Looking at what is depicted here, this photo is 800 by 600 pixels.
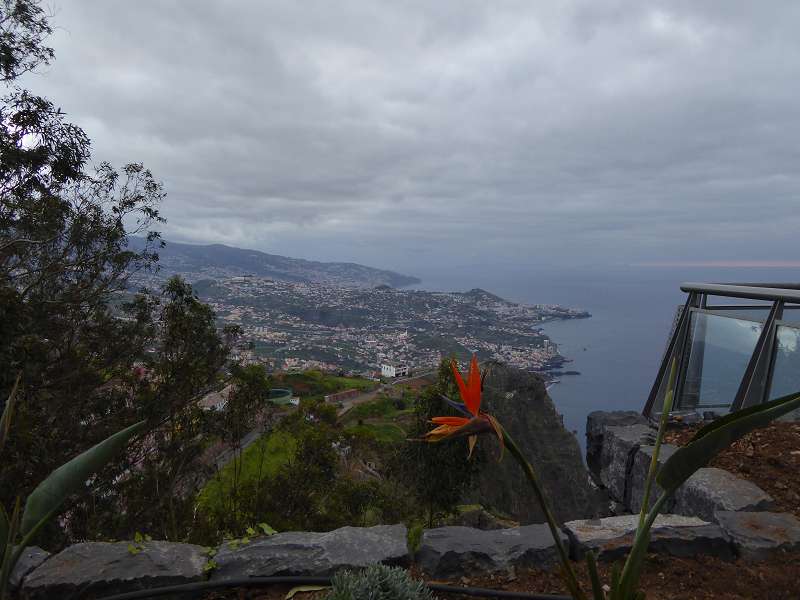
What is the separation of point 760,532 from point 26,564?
3.38 m

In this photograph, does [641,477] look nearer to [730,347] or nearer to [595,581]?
[730,347]

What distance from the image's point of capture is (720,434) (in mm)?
1016

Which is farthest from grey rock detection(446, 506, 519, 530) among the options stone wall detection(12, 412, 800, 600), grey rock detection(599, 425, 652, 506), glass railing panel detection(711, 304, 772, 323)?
stone wall detection(12, 412, 800, 600)

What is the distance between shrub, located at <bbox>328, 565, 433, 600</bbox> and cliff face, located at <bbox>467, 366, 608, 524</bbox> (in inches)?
251

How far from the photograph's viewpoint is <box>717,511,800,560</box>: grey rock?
2156mm

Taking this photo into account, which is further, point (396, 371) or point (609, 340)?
point (609, 340)

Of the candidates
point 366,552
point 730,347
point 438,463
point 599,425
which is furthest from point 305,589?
point 438,463

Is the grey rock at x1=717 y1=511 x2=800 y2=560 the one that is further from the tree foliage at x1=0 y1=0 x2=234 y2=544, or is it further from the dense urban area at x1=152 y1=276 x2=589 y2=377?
the dense urban area at x1=152 y1=276 x2=589 y2=377

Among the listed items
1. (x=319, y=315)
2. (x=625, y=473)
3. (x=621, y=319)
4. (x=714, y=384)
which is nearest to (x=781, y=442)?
(x=714, y=384)

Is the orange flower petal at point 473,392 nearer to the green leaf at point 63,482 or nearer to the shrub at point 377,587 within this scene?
the shrub at point 377,587

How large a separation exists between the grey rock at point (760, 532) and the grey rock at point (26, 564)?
320 centimetres

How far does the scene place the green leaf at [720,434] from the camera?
1009mm

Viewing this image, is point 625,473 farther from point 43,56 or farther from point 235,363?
point 43,56

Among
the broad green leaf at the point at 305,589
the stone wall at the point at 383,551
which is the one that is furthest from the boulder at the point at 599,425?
the broad green leaf at the point at 305,589
